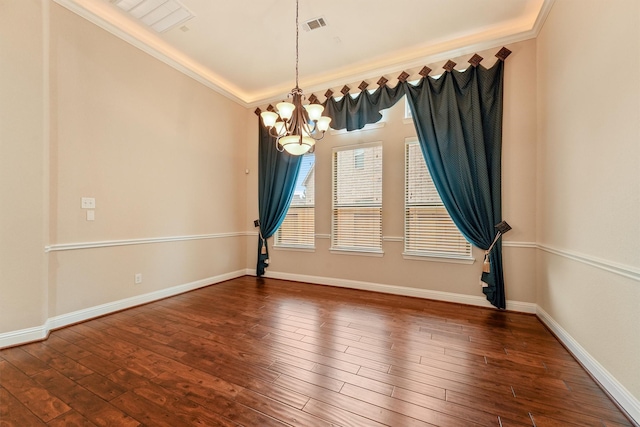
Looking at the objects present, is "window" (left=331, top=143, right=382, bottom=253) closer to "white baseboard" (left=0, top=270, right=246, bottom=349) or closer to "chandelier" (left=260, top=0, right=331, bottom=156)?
"chandelier" (left=260, top=0, right=331, bottom=156)

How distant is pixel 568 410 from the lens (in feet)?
5.27

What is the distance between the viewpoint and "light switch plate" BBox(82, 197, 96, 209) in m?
2.91

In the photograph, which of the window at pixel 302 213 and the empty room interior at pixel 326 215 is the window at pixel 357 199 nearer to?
the empty room interior at pixel 326 215

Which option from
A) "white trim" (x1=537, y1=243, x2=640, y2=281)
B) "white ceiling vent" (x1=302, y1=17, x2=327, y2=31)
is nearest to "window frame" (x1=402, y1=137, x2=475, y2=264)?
"white trim" (x1=537, y1=243, x2=640, y2=281)

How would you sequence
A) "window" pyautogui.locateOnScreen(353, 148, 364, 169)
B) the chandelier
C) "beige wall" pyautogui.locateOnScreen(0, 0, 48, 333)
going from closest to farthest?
1. "beige wall" pyautogui.locateOnScreen(0, 0, 48, 333)
2. the chandelier
3. "window" pyautogui.locateOnScreen(353, 148, 364, 169)

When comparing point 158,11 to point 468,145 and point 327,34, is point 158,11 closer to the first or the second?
point 327,34

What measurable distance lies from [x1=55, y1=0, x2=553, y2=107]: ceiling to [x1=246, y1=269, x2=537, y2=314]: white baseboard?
3271mm

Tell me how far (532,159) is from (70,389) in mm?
4890

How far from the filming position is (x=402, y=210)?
3896mm

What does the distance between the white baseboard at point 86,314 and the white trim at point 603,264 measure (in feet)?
15.5

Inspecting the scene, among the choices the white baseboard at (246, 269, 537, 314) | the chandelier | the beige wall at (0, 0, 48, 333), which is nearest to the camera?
the beige wall at (0, 0, 48, 333)

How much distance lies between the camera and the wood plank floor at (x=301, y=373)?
1553 mm

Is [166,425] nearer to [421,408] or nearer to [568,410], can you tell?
[421,408]

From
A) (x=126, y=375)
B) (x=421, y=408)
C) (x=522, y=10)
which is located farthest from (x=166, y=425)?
(x=522, y=10)
